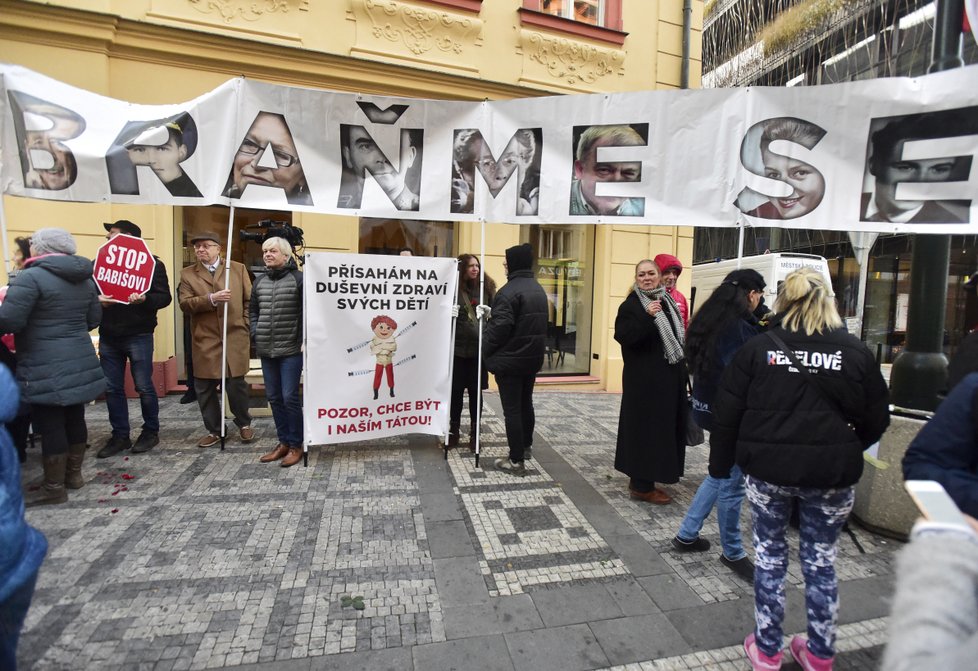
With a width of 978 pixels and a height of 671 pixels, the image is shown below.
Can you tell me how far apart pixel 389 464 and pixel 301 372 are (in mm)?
1152

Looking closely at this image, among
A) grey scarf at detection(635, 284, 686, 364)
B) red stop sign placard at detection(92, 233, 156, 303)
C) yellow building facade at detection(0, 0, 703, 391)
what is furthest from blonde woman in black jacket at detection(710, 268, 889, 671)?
yellow building facade at detection(0, 0, 703, 391)

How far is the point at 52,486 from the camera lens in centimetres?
375

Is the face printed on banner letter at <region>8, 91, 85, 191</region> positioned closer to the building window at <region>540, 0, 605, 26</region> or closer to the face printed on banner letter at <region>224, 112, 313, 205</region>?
the face printed on banner letter at <region>224, 112, 313, 205</region>

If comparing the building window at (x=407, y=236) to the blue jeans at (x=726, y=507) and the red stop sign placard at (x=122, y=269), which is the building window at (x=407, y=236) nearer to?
the red stop sign placard at (x=122, y=269)

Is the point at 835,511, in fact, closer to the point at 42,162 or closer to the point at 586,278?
the point at 42,162

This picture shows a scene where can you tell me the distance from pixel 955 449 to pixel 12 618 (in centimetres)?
303

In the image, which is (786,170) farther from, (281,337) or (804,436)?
(281,337)

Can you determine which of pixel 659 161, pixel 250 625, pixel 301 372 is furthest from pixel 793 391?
pixel 301 372

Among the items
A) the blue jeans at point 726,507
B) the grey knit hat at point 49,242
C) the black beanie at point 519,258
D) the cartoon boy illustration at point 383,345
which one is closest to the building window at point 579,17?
the black beanie at point 519,258

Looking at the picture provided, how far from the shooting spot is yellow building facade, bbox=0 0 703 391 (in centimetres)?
643

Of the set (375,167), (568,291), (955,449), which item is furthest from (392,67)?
(955,449)

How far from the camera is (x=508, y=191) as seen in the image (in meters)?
4.34

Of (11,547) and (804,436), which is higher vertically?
(804,436)

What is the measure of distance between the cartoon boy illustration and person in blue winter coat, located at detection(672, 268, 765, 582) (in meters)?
2.56
